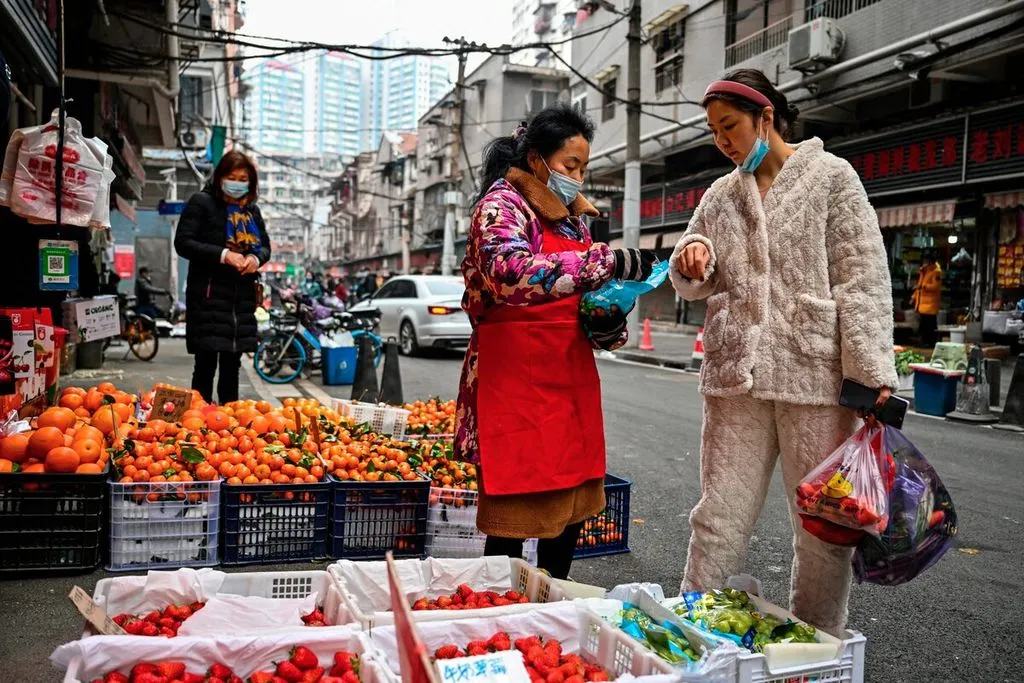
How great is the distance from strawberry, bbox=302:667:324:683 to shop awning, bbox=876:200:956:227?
15327mm

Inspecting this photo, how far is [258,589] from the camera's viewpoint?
2865 millimetres

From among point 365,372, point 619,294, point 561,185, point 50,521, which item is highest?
point 561,185

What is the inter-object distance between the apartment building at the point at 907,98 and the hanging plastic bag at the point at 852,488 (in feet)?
31.4

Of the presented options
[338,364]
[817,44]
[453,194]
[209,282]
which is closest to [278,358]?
[338,364]

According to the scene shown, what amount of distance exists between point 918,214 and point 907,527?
583 inches

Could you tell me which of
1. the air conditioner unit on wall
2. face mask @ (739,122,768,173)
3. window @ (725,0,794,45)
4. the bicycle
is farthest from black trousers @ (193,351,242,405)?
window @ (725,0,794,45)

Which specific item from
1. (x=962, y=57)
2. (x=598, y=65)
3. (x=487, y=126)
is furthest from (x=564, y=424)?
(x=487, y=126)

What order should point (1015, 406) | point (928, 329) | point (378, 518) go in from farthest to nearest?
1. point (928, 329)
2. point (1015, 406)
3. point (378, 518)

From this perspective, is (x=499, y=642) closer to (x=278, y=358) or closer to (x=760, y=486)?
(x=760, y=486)

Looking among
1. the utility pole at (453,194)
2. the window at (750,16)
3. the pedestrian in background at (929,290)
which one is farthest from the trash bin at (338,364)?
the utility pole at (453,194)

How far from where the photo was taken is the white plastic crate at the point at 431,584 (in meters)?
2.51

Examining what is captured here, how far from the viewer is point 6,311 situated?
15.7ft

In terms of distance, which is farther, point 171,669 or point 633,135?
point 633,135

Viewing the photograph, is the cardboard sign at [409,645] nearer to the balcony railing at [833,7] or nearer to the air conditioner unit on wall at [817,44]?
the air conditioner unit on wall at [817,44]
